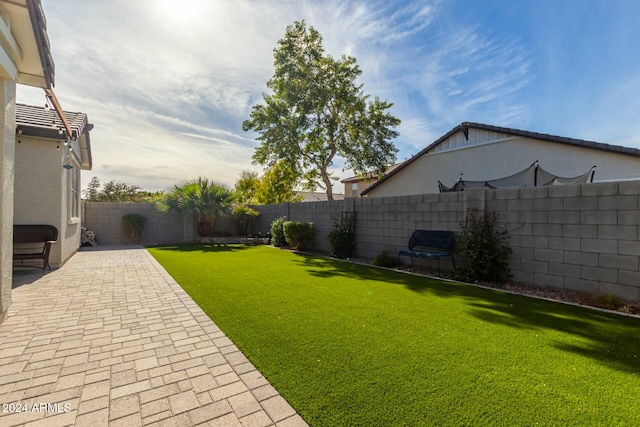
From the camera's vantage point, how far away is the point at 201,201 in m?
14.9

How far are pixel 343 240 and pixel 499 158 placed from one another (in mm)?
6926

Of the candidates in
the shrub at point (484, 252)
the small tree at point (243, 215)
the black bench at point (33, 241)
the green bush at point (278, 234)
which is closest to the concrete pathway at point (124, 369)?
the black bench at point (33, 241)

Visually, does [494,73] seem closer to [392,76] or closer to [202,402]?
[392,76]

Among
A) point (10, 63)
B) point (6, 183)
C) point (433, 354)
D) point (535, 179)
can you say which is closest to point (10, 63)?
point (10, 63)

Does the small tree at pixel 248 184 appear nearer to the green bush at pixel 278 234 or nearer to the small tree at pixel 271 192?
the small tree at pixel 271 192

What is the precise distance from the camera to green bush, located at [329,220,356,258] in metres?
9.89

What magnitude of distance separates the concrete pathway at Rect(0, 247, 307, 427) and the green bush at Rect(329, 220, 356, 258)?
226 inches

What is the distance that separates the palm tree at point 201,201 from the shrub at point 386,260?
31.8 ft

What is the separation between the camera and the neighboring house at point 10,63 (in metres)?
3.45

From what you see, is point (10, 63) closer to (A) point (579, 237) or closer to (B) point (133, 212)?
(A) point (579, 237)

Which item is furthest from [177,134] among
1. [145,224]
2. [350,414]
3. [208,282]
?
[350,414]

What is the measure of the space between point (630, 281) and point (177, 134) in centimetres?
1472

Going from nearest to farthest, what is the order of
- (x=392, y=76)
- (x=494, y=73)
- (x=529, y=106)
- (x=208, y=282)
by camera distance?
(x=208, y=282) < (x=494, y=73) < (x=529, y=106) < (x=392, y=76)

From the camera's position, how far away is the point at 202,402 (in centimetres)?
223
